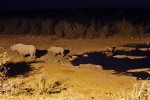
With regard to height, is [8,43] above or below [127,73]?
above

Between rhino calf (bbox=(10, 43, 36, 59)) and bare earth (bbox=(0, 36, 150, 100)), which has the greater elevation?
rhino calf (bbox=(10, 43, 36, 59))

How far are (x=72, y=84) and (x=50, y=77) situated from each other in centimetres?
90

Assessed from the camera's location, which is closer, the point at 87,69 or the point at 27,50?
the point at 87,69

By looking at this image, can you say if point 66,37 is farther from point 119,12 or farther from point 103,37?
point 119,12

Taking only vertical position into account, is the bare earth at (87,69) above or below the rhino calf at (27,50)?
below

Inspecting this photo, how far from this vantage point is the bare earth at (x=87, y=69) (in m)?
10.1

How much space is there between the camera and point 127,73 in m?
12.3

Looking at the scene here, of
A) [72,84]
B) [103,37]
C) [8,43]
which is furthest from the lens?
[103,37]

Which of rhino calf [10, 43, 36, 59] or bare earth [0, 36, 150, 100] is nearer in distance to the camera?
bare earth [0, 36, 150, 100]

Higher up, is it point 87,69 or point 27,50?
point 27,50

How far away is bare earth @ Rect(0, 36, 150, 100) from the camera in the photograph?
398 inches

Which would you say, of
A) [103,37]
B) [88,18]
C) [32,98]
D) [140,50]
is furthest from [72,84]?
[88,18]

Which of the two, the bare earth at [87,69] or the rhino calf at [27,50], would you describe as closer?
the bare earth at [87,69]

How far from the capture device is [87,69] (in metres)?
12.6
